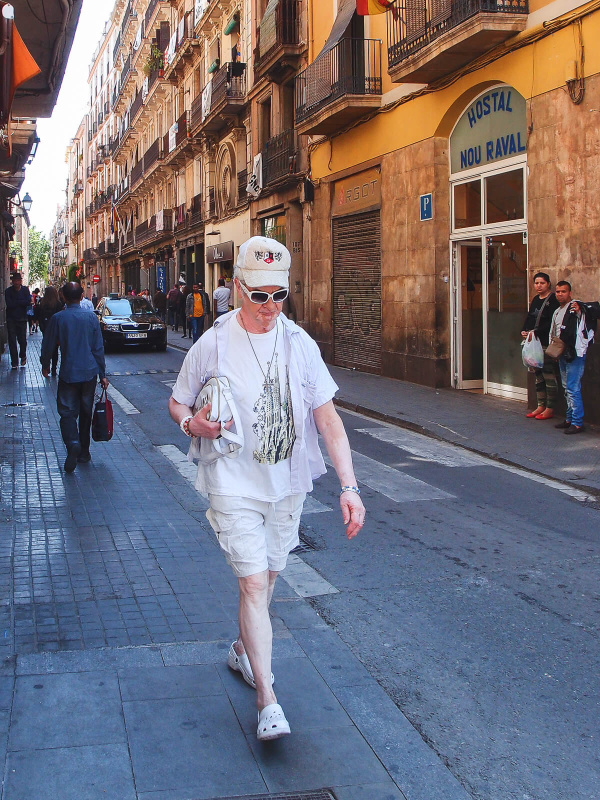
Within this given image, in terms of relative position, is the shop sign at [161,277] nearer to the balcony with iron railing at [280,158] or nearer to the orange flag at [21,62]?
the balcony with iron railing at [280,158]

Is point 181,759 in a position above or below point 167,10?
below

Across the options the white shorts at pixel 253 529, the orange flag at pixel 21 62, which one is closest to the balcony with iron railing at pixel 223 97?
the orange flag at pixel 21 62

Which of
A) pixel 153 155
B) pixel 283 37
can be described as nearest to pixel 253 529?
pixel 283 37

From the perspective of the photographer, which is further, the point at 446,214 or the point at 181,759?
the point at 446,214

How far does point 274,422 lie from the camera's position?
11.5ft

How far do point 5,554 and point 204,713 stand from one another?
2700 millimetres

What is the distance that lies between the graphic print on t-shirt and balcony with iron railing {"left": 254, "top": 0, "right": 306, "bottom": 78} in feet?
67.7

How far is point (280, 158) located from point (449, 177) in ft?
31.8

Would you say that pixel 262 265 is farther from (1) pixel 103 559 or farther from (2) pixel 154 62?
(2) pixel 154 62

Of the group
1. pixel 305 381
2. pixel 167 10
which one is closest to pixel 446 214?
pixel 305 381

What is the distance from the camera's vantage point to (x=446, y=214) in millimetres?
15109

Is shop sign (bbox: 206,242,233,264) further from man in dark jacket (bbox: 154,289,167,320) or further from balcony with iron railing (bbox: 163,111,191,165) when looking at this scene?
balcony with iron railing (bbox: 163,111,191,165)

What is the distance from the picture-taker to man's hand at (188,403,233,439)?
3.32 m

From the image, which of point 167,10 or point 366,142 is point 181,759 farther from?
point 167,10
